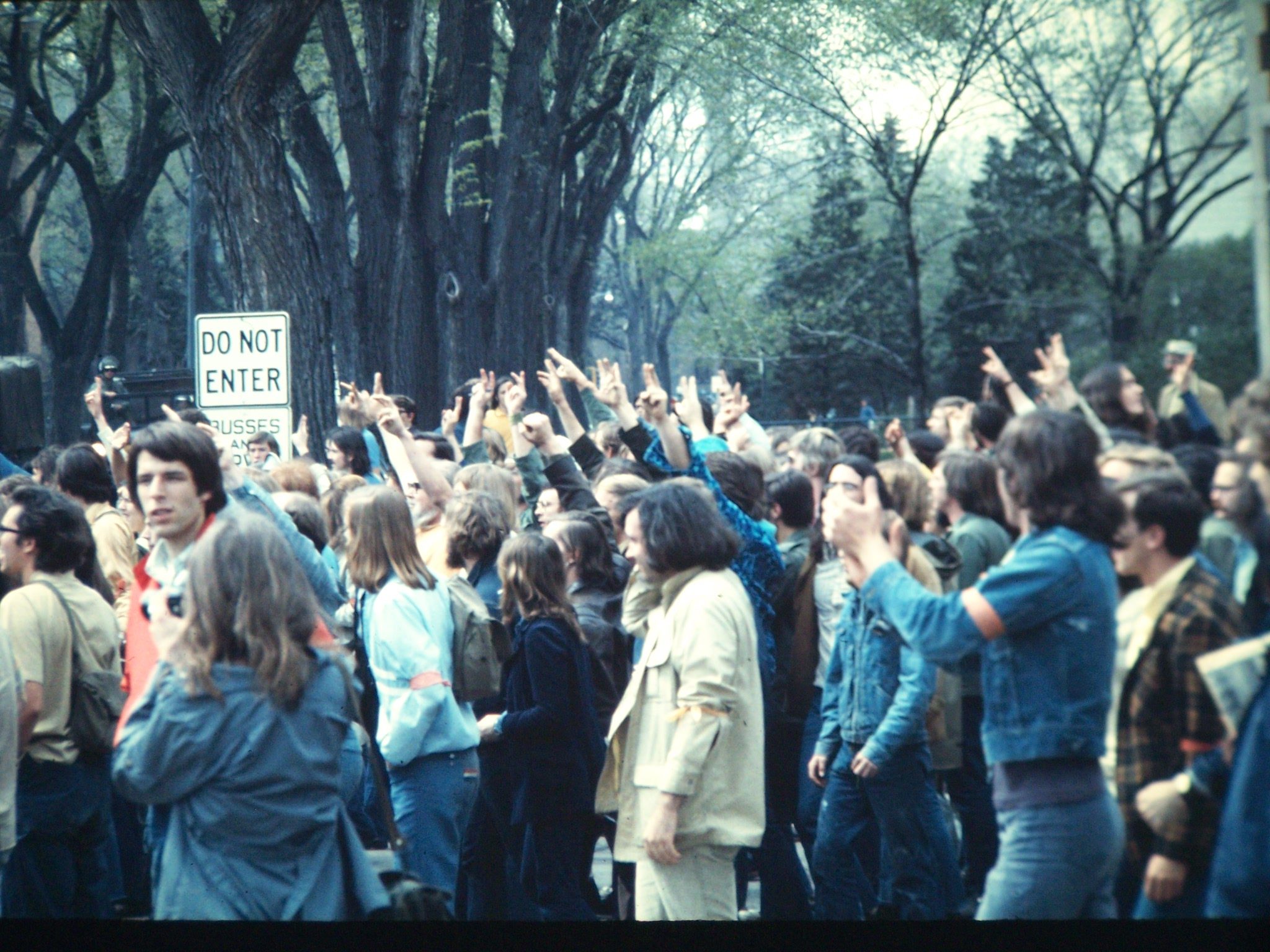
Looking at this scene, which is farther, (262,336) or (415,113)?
(415,113)

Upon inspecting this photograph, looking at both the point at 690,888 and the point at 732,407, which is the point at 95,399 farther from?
the point at 690,888

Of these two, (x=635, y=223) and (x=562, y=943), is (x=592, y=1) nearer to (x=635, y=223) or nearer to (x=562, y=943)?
(x=635, y=223)

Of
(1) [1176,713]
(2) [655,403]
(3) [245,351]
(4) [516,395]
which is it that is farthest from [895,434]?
(3) [245,351]

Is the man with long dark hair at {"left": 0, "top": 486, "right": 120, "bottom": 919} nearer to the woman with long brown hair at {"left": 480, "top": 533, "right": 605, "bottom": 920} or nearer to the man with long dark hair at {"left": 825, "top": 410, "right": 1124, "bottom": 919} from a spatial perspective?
the woman with long brown hair at {"left": 480, "top": 533, "right": 605, "bottom": 920}

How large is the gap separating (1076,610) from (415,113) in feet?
11.0

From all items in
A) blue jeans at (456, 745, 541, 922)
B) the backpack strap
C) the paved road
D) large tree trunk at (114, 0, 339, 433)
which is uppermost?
large tree trunk at (114, 0, 339, 433)

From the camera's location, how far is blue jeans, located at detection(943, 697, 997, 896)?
13.1ft

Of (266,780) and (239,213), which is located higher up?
(239,213)

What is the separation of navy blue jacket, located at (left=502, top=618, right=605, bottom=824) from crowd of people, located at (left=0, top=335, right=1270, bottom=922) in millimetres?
11

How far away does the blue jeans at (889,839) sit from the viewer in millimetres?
4809

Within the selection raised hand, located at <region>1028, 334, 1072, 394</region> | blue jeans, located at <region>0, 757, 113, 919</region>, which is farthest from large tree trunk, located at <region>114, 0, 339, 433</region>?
raised hand, located at <region>1028, 334, 1072, 394</region>

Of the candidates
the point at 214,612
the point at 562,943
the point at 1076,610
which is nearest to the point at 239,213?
the point at 214,612

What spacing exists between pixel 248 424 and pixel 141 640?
2093 mm

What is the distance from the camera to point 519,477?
282 inches
